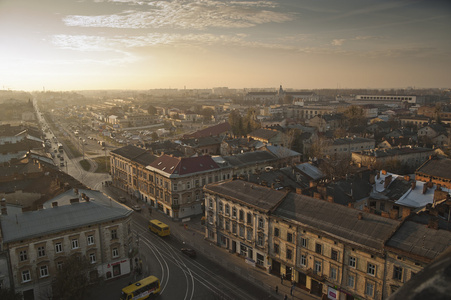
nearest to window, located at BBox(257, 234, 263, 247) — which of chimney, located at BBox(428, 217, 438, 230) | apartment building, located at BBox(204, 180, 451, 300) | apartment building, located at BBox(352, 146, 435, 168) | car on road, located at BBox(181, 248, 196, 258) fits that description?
apartment building, located at BBox(204, 180, 451, 300)

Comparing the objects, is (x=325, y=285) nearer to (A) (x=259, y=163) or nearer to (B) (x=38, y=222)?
(B) (x=38, y=222)

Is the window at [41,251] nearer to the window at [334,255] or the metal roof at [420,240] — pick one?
the window at [334,255]

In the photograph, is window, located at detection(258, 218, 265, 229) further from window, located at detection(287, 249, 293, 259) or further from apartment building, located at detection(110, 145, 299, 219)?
apartment building, located at detection(110, 145, 299, 219)

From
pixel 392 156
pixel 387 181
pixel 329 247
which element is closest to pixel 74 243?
pixel 329 247

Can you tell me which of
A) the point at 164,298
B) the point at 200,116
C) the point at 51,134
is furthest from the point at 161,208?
the point at 200,116

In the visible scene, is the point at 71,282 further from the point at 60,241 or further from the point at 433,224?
the point at 433,224

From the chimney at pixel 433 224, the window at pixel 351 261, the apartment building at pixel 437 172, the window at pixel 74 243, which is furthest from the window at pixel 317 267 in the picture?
the apartment building at pixel 437 172

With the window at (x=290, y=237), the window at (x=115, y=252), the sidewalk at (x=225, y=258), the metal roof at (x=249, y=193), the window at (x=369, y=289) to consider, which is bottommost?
the sidewalk at (x=225, y=258)

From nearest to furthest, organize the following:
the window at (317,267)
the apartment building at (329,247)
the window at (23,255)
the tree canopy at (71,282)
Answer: the tree canopy at (71,282) < the apartment building at (329,247) < the window at (23,255) < the window at (317,267)
